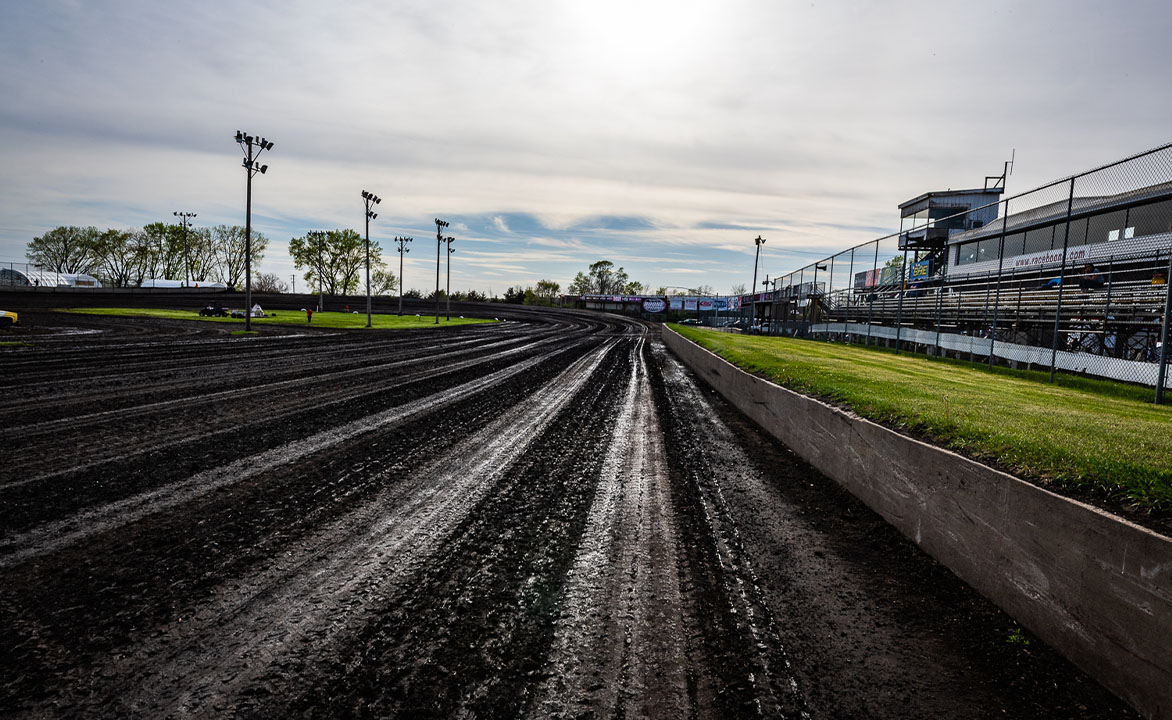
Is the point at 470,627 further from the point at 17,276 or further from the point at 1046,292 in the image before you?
the point at 17,276

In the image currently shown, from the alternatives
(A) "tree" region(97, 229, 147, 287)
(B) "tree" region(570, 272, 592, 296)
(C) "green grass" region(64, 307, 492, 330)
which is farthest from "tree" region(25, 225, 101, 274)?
(B) "tree" region(570, 272, 592, 296)

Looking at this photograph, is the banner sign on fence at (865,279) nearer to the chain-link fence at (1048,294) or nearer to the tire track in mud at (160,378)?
the chain-link fence at (1048,294)

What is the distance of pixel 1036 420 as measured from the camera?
6629 mm

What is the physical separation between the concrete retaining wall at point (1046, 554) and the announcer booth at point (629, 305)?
81303mm

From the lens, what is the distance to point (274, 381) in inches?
506

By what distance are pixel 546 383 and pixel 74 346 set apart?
1596 cm

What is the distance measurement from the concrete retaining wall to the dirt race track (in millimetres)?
167

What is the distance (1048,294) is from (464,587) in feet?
62.5

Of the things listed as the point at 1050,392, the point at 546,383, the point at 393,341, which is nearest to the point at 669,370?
the point at 546,383

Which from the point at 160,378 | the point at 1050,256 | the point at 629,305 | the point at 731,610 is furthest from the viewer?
the point at 629,305

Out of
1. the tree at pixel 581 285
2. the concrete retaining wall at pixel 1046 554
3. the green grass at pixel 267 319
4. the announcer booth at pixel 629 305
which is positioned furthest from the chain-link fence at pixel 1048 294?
the tree at pixel 581 285

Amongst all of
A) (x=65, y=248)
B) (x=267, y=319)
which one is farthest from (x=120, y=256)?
(x=267, y=319)

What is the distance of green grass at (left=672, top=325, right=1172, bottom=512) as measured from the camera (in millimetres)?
4004

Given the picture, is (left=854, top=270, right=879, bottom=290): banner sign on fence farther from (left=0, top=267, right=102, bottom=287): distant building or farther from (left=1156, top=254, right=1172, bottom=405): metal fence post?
(left=0, top=267, right=102, bottom=287): distant building
